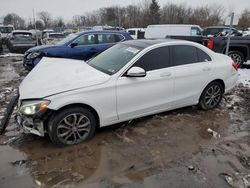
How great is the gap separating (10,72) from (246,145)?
863 centimetres

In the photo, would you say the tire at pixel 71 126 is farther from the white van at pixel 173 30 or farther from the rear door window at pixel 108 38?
the white van at pixel 173 30

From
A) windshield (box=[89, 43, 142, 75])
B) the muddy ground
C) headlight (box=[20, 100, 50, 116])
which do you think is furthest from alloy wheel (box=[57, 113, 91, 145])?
windshield (box=[89, 43, 142, 75])

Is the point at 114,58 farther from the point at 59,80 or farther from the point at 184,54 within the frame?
the point at 184,54

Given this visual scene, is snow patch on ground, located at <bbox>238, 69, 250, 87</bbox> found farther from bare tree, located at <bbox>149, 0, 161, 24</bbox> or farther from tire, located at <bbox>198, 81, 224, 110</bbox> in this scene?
bare tree, located at <bbox>149, 0, 161, 24</bbox>

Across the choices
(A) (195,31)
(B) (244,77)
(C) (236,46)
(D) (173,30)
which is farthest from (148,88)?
(A) (195,31)

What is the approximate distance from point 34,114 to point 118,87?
1.28 metres

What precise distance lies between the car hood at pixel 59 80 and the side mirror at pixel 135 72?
349 mm

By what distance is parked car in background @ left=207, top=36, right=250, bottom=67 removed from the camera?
28.5 ft

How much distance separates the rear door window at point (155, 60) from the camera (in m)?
3.73

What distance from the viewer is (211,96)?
469 centimetres

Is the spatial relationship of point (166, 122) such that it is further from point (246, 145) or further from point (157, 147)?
point (246, 145)

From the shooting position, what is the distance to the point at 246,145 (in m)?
3.54

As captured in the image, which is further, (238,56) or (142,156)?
(238,56)

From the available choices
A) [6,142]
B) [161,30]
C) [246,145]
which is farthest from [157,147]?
[161,30]
